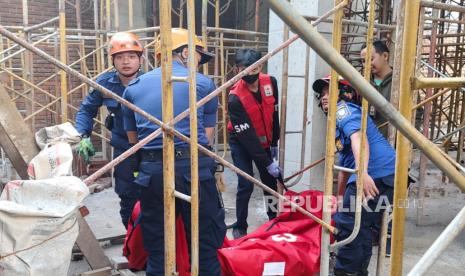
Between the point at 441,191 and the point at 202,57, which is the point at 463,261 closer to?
the point at 441,191

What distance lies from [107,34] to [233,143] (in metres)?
→ 2.55

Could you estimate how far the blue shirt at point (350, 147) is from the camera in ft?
9.73

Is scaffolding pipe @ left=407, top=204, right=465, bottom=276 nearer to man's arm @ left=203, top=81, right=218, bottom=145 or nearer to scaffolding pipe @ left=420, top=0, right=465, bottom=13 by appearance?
scaffolding pipe @ left=420, top=0, right=465, bottom=13

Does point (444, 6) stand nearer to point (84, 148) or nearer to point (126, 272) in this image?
point (84, 148)

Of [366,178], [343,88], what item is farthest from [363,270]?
[343,88]

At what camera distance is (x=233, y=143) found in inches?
172

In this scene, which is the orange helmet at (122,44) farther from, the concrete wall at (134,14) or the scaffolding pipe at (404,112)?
the concrete wall at (134,14)

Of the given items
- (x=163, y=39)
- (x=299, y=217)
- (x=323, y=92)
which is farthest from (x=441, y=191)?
(x=163, y=39)

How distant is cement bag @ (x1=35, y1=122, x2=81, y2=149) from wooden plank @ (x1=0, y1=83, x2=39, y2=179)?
6 centimetres

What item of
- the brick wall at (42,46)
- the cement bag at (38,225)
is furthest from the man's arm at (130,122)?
the brick wall at (42,46)

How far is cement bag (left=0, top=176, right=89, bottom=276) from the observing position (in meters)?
1.88

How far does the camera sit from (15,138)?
2752 millimetres

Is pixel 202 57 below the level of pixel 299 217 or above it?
above

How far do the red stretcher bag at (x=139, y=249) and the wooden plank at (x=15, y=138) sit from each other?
87 cm
